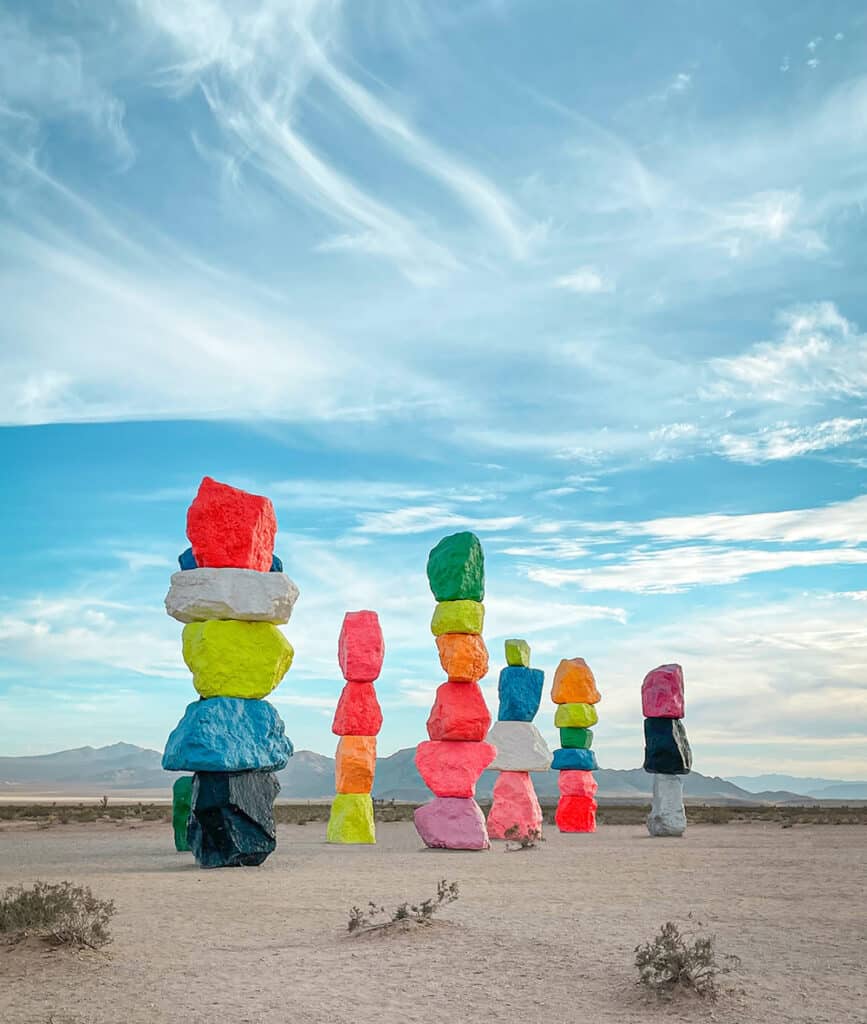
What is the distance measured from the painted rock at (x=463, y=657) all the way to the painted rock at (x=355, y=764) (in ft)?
9.86

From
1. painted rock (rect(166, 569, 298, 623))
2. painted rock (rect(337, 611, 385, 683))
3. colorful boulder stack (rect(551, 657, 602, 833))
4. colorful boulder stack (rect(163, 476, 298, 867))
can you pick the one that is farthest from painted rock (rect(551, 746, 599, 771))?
painted rock (rect(166, 569, 298, 623))

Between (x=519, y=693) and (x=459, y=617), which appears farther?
(x=519, y=693)

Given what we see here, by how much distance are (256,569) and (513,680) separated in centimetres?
875

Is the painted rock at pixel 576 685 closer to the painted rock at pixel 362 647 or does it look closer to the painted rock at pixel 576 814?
the painted rock at pixel 576 814

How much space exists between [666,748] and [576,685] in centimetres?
354

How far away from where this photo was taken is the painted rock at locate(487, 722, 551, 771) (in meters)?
20.7

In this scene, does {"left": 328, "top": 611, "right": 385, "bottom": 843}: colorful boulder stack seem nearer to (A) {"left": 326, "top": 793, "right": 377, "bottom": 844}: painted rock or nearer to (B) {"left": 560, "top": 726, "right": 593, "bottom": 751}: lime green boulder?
(A) {"left": 326, "top": 793, "right": 377, "bottom": 844}: painted rock

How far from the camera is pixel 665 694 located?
23516 mm

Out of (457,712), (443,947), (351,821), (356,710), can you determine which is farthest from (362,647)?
(443,947)

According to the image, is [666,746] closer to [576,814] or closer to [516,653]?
[576,814]

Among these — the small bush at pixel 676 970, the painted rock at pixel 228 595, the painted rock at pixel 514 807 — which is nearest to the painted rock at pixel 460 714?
the painted rock at pixel 514 807

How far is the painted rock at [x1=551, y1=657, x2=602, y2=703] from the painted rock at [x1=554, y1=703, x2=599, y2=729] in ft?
0.56

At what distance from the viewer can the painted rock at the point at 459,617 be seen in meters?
18.3

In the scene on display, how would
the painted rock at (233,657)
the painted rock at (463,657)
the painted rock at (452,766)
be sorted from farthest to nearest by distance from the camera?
the painted rock at (463,657)
the painted rock at (452,766)
the painted rock at (233,657)
